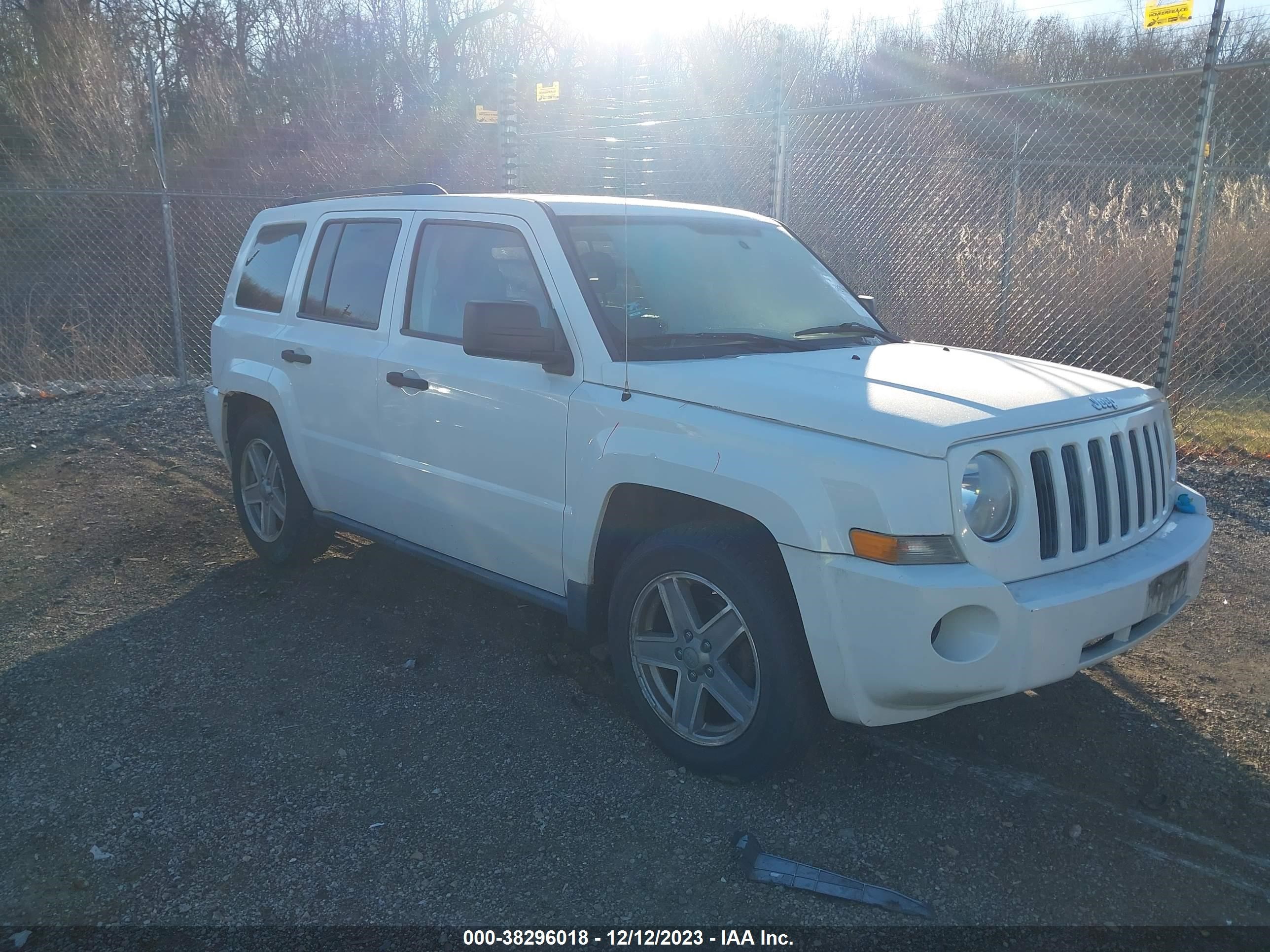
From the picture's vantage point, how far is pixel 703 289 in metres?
4.22

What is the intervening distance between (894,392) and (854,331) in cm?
118

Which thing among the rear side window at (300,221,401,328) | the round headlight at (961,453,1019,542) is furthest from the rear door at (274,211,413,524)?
the round headlight at (961,453,1019,542)

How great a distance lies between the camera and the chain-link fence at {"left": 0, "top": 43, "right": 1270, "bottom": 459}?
878cm

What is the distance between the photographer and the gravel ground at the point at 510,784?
292 centimetres

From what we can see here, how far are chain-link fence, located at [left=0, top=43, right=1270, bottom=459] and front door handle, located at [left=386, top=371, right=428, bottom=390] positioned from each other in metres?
4.54

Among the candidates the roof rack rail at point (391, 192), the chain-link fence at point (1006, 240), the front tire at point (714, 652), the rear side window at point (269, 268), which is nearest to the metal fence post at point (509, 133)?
the chain-link fence at point (1006, 240)

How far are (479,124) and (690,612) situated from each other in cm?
1373

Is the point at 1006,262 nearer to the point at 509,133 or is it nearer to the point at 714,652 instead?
the point at 509,133

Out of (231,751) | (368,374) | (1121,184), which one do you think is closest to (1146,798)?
(231,751)

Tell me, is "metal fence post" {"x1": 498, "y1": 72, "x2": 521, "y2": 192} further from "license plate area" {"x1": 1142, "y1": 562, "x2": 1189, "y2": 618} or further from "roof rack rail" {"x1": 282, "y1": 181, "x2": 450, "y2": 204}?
"license plate area" {"x1": 1142, "y1": 562, "x2": 1189, "y2": 618}

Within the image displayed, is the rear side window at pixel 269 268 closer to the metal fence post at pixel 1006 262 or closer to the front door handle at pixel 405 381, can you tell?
the front door handle at pixel 405 381

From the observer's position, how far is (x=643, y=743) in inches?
149

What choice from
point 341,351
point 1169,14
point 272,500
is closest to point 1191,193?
point 1169,14

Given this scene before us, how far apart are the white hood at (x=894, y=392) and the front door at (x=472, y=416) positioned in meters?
0.52
